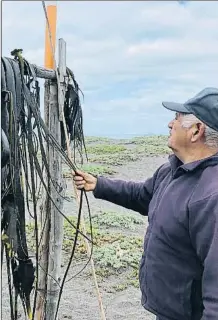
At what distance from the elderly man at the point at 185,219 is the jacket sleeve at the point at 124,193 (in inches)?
19.1

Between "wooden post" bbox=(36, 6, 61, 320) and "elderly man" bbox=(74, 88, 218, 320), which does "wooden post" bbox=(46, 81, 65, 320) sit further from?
"elderly man" bbox=(74, 88, 218, 320)

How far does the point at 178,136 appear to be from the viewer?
258 centimetres

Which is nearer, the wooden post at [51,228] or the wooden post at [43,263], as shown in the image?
the wooden post at [51,228]

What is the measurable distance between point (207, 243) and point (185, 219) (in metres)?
0.16

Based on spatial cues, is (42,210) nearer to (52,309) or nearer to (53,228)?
(53,228)

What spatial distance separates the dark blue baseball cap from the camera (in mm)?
2496

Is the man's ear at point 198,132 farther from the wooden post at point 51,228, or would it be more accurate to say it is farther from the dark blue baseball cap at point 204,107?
the wooden post at point 51,228

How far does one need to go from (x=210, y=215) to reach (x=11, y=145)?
905mm

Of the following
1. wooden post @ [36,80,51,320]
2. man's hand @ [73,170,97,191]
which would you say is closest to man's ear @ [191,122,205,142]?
man's hand @ [73,170,97,191]

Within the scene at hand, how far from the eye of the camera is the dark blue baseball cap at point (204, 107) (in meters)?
2.50

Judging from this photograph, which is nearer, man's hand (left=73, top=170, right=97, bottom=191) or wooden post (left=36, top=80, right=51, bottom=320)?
man's hand (left=73, top=170, right=97, bottom=191)

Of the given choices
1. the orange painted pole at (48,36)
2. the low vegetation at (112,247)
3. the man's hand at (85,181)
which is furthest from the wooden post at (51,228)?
the low vegetation at (112,247)

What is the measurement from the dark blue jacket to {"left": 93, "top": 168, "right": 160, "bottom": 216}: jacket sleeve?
47 centimetres

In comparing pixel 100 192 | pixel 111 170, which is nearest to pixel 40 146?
pixel 100 192
